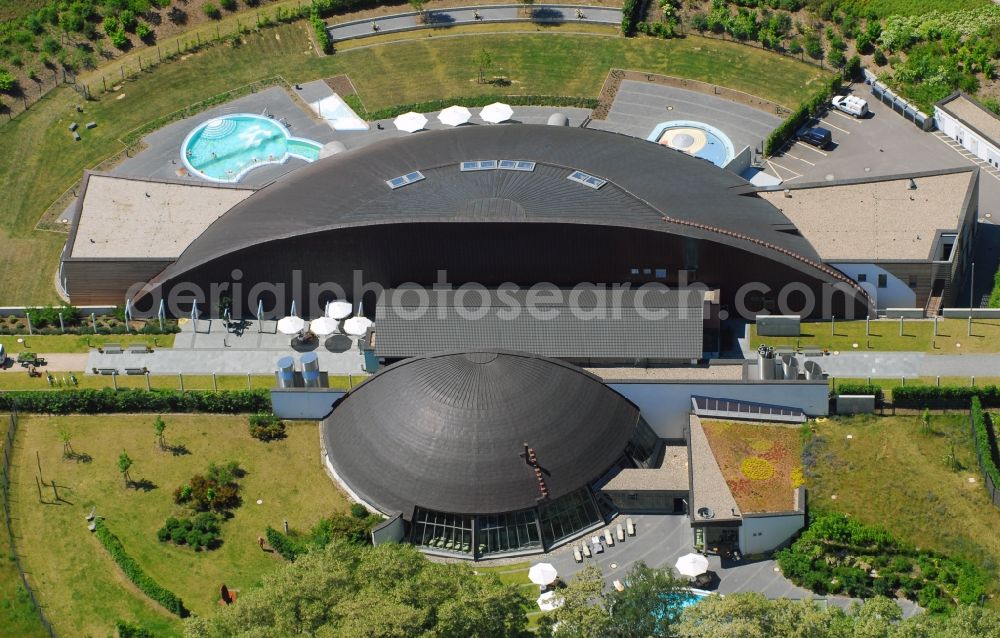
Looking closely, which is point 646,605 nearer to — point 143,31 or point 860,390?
point 860,390

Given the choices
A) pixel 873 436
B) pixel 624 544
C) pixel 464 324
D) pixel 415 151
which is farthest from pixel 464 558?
pixel 415 151

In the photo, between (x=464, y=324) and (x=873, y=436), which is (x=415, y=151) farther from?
(x=873, y=436)

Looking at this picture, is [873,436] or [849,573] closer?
[849,573]

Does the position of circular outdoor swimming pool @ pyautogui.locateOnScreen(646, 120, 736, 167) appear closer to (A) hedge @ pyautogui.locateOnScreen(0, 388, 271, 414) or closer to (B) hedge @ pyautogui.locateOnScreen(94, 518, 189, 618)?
(A) hedge @ pyautogui.locateOnScreen(0, 388, 271, 414)

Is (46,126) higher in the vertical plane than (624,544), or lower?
higher

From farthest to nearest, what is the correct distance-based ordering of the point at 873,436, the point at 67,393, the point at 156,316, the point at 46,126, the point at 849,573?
the point at 46,126, the point at 156,316, the point at 67,393, the point at 873,436, the point at 849,573

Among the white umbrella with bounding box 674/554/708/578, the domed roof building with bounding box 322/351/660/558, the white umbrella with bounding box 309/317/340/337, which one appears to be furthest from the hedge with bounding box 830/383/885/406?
the white umbrella with bounding box 309/317/340/337
